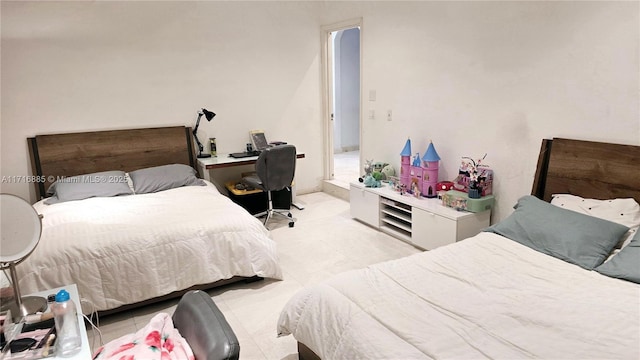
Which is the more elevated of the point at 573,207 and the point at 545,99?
the point at 545,99

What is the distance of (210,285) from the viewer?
10.1 ft

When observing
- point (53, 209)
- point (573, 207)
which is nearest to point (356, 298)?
point (573, 207)

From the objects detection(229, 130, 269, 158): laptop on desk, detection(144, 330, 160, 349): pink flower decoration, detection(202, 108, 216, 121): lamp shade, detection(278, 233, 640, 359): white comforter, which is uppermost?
detection(202, 108, 216, 121): lamp shade

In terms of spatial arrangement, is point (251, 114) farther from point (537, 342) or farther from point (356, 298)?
point (537, 342)

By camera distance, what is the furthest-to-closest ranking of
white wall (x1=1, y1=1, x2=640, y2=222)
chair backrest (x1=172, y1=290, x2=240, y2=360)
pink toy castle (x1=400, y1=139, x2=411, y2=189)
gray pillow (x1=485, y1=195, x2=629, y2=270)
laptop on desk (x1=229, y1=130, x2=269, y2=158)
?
laptop on desk (x1=229, y1=130, x2=269, y2=158)
pink toy castle (x1=400, y1=139, x2=411, y2=189)
white wall (x1=1, y1=1, x2=640, y2=222)
gray pillow (x1=485, y1=195, x2=629, y2=270)
chair backrest (x1=172, y1=290, x2=240, y2=360)

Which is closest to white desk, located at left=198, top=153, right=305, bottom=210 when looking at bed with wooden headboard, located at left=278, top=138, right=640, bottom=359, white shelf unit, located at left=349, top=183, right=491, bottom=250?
white shelf unit, located at left=349, top=183, right=491, bottom=250

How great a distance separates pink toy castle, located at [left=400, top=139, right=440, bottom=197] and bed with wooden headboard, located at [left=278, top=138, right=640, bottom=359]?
1.03 m

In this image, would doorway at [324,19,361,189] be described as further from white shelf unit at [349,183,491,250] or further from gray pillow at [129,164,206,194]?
gray pillow at [129,164,206,194]

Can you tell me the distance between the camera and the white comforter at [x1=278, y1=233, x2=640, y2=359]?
5.41 ft

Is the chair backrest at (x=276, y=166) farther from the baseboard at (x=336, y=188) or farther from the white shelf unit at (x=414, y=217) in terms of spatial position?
the baseboard at (x=336, y=188)

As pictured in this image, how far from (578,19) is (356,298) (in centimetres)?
238

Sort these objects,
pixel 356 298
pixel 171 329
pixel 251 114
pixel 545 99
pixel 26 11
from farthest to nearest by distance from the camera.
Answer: pixel 251 114 → pixel 26 11 → pixel 545 99 → pixel 356 298 → pixel 171 329

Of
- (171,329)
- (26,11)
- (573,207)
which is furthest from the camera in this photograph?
(26,11)

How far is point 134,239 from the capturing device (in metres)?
2.80
